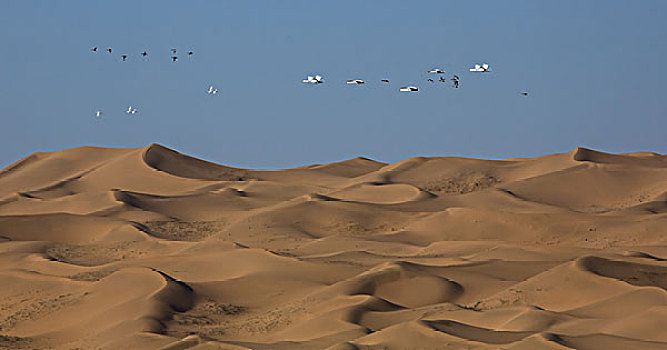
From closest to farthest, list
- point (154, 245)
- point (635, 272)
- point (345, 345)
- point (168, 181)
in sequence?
point (345, 345)
point (635, 272)
point (154, 245)
point (168, 181)

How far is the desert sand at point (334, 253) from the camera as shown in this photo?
2044 cm

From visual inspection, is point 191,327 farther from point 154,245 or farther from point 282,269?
point 154,245

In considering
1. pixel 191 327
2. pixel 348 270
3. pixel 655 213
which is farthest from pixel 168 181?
pixel 191 327

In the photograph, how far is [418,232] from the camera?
3441 cm

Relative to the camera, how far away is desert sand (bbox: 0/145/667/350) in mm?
20438

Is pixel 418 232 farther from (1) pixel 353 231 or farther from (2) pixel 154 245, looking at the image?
(2) pixel 154 245

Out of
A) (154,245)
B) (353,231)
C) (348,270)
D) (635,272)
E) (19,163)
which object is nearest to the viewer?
(635,272)

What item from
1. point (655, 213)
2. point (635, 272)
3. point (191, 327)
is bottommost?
point (191, 327)

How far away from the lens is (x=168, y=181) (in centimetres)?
4528

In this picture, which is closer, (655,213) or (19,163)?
(655,213)

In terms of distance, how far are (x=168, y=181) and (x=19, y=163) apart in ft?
30.4

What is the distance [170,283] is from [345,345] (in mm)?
7259

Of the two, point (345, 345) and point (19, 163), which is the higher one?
point (19, 163)

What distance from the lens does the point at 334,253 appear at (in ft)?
97.5
